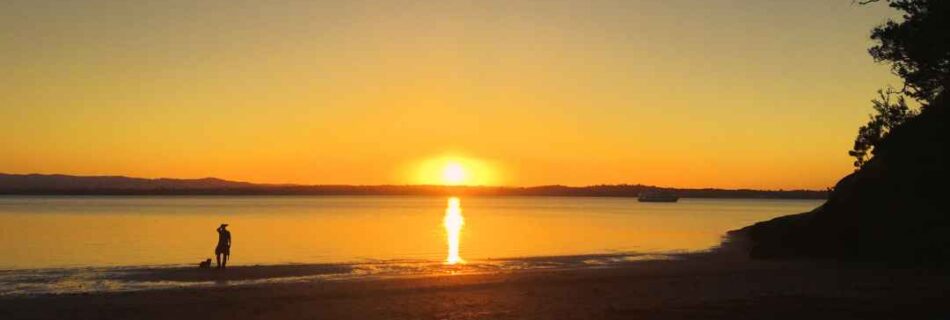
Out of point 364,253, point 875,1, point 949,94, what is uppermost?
point 875,1

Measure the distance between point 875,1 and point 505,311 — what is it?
49.3 feet

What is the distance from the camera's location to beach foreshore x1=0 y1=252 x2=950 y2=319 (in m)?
19.0

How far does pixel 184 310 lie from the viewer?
19.9 metres

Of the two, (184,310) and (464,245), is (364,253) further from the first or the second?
(184,310)

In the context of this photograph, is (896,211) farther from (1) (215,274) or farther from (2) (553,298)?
(1) (215,274)

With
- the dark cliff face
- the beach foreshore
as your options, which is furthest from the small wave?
the dark cliff face

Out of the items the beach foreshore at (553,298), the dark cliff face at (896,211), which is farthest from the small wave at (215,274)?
the dark cliff face at (896,211)

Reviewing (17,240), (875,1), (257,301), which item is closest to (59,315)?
(257,301)

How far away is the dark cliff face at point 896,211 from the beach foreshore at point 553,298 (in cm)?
223

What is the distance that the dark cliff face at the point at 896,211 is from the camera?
102ft

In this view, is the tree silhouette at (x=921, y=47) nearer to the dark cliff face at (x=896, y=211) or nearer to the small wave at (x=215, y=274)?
the dark cliff face at (x=896, y=211)

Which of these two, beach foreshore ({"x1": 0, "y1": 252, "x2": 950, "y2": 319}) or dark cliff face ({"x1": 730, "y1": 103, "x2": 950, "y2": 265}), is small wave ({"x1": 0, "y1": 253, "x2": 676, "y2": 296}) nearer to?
beach foreshore ({"x1": 0, "y1": 252, "x2": 950, "y2": 319})

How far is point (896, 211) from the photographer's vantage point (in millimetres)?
33062

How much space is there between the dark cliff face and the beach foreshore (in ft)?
7.33
